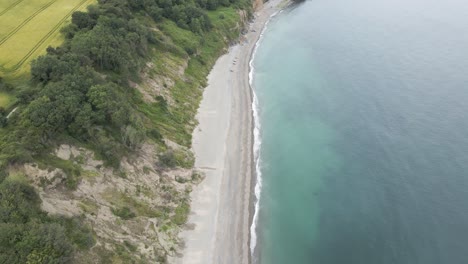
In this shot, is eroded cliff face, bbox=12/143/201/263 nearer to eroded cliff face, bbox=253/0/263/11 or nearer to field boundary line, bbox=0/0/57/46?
field boundary line, bbox=0/0/57/46

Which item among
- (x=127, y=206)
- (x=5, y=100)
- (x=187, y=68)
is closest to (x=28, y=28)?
(x=5, y=100)

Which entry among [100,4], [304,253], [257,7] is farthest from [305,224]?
[257,7]

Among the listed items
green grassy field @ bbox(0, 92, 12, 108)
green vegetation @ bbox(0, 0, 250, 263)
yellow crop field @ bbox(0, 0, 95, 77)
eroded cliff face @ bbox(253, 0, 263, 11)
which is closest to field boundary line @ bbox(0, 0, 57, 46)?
yellow crop field @ bbox(0, 0, 95, 77)

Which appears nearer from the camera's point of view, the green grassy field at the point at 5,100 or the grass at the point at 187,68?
the green grassy field at the point at 5,100

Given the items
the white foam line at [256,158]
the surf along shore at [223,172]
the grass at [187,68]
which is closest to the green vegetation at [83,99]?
the grass at [187,68]

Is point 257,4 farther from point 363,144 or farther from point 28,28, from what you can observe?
point 28,28

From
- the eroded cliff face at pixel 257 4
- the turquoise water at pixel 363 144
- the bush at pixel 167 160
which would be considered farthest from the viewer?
the eroded cliff face at pixel 257 4

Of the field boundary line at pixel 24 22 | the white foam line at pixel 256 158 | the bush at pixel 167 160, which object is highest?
the field boundary line at pixel 24 22

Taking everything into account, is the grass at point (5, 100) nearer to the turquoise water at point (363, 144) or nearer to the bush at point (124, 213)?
the bush at point (124, 213)
